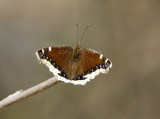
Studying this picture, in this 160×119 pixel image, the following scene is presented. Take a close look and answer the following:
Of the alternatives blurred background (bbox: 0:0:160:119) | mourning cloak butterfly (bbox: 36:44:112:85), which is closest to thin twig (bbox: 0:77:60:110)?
mourning cloak butterfly (bbox: 36:44:112:85)

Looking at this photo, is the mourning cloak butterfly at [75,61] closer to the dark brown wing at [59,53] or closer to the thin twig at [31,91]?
the dark brown wing at [59,53]

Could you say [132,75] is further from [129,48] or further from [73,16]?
[73,16]

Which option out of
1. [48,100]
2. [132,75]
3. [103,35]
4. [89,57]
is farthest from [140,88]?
[89,57]

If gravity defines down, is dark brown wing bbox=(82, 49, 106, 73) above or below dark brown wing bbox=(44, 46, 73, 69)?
below

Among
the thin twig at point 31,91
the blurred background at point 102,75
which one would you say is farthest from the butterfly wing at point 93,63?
the blurred background at point 102,75

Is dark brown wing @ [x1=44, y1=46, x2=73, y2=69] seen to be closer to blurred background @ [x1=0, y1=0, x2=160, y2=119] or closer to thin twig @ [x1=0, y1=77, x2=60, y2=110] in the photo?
thin twig @ [x1=0, y1=77, x2=60, y2=110]

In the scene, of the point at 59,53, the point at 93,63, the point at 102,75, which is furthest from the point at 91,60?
the point at 102,75

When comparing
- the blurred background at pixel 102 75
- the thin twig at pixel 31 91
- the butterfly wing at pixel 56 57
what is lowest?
the blurred background at pixel 102 75
